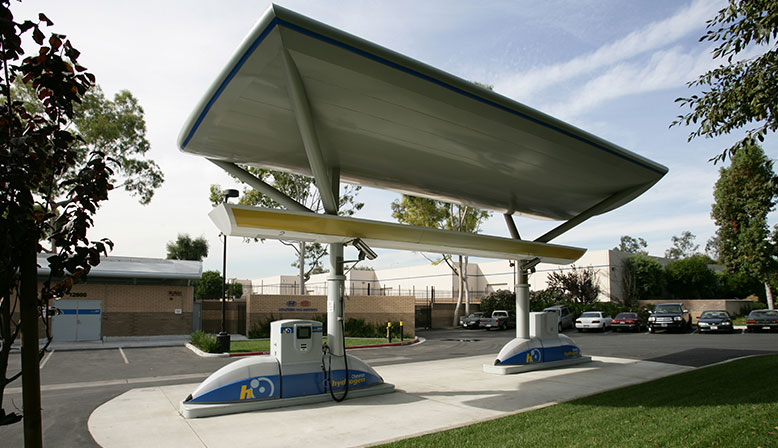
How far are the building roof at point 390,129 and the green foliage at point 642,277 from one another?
1290 inches

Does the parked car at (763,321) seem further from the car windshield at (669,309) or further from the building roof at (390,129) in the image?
the building roof at (390,129)

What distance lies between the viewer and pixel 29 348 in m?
2.68

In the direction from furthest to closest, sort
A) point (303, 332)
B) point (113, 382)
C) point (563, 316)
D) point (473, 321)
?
point (473, 321), point (563, 316), point (113, 382), point (303, 332)

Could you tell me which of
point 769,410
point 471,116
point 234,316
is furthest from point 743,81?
point 234,316

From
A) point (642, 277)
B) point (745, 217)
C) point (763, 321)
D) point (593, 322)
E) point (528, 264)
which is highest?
point (745, 217)

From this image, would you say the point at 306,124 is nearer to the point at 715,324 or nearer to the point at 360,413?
the point at 360,413

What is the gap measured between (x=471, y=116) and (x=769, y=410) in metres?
6.70

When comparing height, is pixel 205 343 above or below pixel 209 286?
below

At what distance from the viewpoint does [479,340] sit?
90.6 ft

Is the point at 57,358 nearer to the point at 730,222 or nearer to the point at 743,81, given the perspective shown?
the point at 743,81

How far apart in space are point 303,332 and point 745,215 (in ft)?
→ 134

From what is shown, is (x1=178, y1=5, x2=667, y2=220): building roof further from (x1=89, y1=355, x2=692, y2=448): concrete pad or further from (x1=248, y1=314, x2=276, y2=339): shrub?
(x1=248, y1=314, x2=276, y2=339): shrub

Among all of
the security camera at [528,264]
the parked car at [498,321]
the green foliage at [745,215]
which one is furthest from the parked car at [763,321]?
the security camera at [528,264]

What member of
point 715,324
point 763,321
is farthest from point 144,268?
point 763,321
